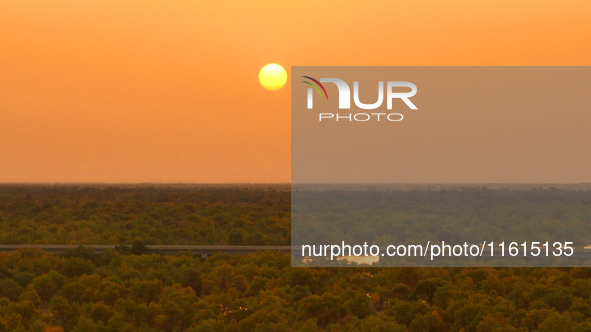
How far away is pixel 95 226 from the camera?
2889 inches

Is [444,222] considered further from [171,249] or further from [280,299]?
[280,299]

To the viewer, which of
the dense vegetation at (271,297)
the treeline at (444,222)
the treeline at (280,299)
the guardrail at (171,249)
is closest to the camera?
the treeline at (280,299)

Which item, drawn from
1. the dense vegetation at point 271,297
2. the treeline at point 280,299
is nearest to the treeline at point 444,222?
the dense vegetation at point 271,297

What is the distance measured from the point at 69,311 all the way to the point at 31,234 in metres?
42.6

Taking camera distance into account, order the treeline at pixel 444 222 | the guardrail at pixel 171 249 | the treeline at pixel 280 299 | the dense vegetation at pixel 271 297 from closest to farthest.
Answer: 1. the treeline at pixel 280 299
2. the dense vegetation at pixel 271 297
3. the guardrail at pixel 171 249
4. the treeline at pixel 444 222

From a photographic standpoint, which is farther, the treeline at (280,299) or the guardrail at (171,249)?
the guardrail at (171,249)

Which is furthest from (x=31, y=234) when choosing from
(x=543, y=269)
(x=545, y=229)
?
(x=545, y=229)

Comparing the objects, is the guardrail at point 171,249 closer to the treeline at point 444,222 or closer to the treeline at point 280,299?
the treeline at point 444,222

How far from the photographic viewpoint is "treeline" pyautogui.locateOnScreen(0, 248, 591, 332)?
24.7 metres

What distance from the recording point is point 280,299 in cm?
2858

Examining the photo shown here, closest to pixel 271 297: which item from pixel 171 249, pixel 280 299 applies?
pixel 280 299

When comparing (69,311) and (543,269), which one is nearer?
(69,311)

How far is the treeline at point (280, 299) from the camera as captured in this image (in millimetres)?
24656

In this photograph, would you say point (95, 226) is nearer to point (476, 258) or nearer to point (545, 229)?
point (476, 258)
